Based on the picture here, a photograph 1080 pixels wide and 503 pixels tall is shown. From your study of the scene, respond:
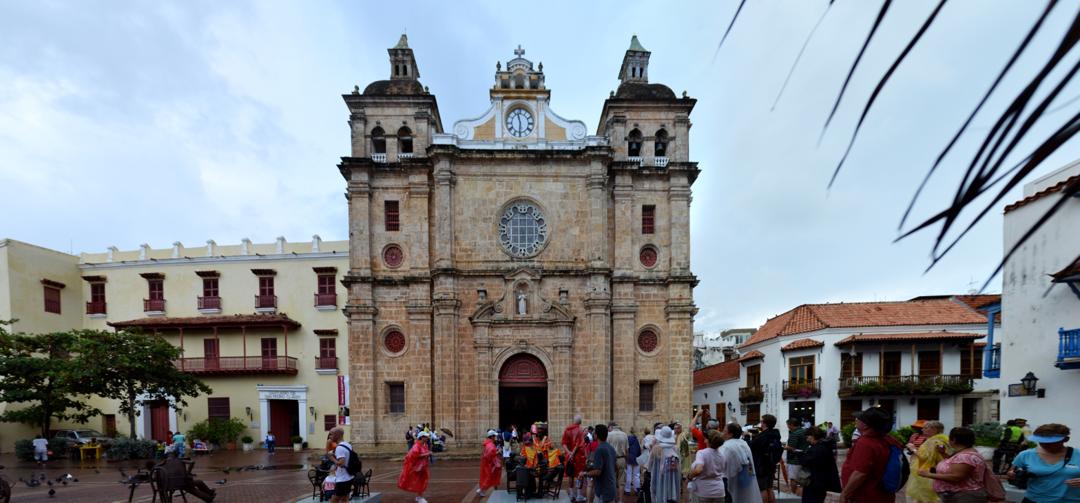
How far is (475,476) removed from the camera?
14.5 metres

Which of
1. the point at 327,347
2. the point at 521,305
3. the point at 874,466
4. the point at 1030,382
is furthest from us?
the point at 327,347

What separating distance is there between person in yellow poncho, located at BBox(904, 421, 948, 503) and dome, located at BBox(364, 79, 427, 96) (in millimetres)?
20091

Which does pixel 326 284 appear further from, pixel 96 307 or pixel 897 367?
pixel 897 367

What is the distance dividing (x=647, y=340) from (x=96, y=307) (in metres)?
27.3

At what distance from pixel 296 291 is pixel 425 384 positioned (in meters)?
10.2

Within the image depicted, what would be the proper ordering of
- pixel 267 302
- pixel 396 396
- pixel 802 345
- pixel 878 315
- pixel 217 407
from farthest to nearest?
pixel 267 302
pixel 217 407
pixel 878 315
pixel 802 345
pixel 396 396

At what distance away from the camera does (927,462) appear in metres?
5.65

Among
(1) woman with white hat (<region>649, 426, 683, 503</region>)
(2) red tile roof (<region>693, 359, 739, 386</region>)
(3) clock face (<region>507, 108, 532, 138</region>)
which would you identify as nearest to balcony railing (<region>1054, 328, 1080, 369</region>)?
(1) woman with white hat (<region>649, 426, 683, 503</region>)

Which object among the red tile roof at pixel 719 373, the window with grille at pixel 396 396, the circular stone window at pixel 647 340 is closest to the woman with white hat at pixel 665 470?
the circular stone window at pixel 647 340

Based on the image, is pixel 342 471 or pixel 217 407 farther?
pixel 217 407

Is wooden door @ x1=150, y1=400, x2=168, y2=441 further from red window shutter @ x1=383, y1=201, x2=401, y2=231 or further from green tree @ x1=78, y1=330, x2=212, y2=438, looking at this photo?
red window shutter @ x1=383, y1=201, x2=401, y2=231

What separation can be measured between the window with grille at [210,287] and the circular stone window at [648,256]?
2086 centimetres

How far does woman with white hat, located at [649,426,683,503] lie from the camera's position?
7941mm

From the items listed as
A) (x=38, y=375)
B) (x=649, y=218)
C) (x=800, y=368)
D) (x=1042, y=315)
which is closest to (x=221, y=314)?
(x=38, y=375)
